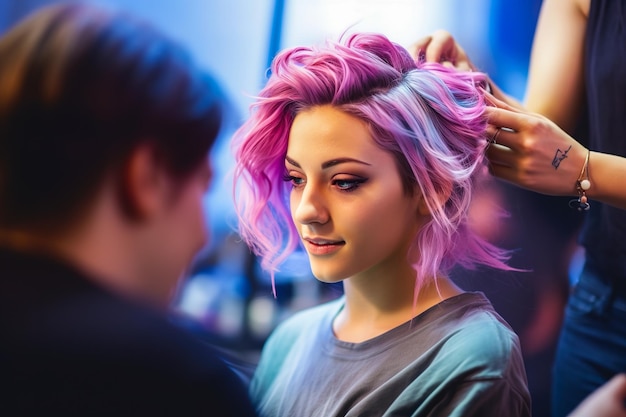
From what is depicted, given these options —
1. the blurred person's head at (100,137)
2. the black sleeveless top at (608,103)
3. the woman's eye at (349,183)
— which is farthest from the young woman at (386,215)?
the blurred person's head at (100,137)

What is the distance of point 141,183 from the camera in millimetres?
662

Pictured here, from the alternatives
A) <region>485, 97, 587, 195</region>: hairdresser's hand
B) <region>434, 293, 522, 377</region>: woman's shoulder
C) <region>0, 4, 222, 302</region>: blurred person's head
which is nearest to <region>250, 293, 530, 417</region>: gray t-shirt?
<region>434, 293, 522, 377</region>: woman's shoulder

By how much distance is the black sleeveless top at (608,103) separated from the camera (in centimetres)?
109

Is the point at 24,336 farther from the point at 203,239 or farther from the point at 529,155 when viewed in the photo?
the point at 529,155

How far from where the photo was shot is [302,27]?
4.09ft

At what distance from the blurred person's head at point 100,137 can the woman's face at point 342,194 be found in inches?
12.6

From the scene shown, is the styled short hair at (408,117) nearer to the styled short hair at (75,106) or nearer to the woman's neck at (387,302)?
the woman's neck at (387,302)

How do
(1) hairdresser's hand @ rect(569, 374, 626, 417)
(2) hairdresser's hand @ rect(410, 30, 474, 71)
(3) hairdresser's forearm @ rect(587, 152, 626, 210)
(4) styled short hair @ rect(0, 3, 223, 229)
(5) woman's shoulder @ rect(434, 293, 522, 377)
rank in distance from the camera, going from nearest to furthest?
(4) styled short hair @ rect(0, 3, 223, 229), (1) hairdresser's hand @ rect(569, 374, 626, 417), (5) woman's shoulder @ rect(434, 293, 522, 377), (3) hairdresser's forearm @ rect(587, 152, 626, 210), (2) hairdresser's hand @ rect(410, 30, 474, 71)

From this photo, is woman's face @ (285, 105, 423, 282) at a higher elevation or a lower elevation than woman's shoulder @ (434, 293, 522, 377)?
higher

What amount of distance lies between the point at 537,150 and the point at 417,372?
1.32ft

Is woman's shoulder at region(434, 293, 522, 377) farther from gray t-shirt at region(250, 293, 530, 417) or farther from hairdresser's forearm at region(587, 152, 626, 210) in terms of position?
hairdresser's forearm at region(587, 152, 626, 210)

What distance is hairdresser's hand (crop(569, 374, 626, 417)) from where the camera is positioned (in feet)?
2.61

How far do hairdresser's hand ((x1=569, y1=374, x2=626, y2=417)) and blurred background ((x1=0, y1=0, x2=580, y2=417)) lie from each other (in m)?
0.30

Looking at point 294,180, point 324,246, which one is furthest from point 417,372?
point 294,180
